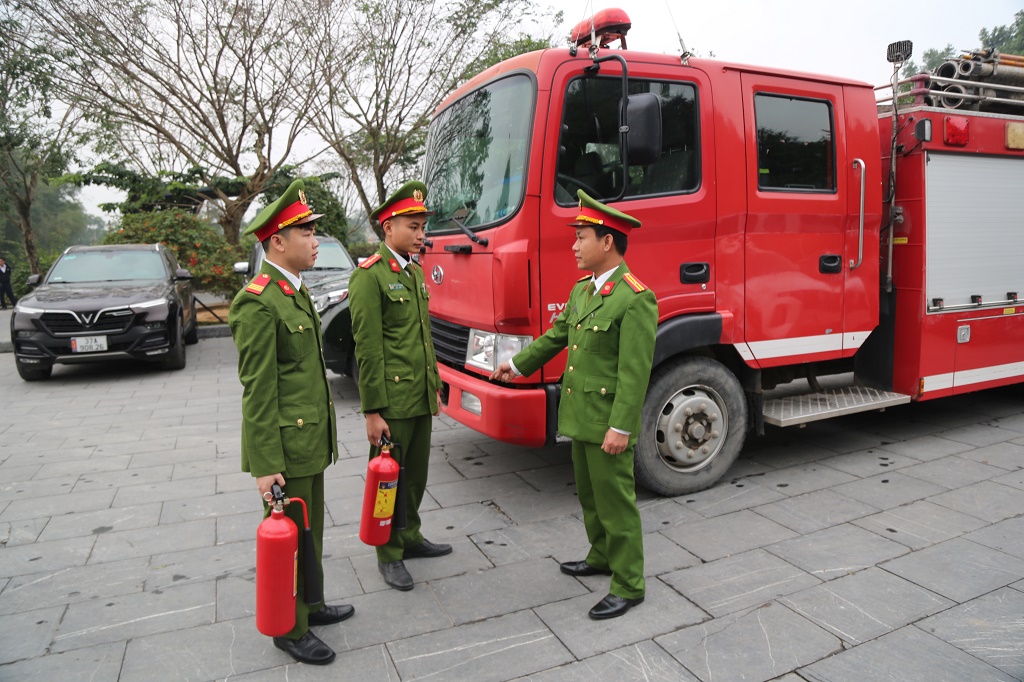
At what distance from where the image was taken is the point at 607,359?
3207 millimetres

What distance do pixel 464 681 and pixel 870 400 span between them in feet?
12.5

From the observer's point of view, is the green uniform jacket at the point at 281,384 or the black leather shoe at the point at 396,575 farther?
the black leather shoe at the point at 396,575

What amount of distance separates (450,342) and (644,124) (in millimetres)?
1856

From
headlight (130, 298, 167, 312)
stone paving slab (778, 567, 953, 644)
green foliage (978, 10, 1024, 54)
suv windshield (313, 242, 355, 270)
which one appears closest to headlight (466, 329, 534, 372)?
stone paving slab (778, 567, 953, 644)

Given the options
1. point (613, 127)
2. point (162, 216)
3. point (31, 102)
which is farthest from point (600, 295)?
point (31, 102)

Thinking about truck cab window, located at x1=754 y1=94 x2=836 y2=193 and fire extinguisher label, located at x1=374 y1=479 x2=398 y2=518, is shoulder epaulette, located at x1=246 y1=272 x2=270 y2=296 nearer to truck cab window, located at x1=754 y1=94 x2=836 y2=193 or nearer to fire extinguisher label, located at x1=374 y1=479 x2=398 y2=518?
fire extinguisher label, located at x1=374 y1=479 x2=398 y2=518

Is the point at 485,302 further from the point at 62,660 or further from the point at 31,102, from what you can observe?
the point at 31,102

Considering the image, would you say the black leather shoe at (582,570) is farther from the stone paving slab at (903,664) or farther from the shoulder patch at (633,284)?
the shoulder patch at (633,284)

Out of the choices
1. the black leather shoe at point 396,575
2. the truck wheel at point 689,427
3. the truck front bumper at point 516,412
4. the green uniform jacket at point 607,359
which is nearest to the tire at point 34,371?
the truck front bumper at point 516,412

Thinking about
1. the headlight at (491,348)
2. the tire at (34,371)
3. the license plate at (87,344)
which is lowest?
the tire at (34,371)

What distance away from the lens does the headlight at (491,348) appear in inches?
161

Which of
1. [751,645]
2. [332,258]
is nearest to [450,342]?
[751,645]

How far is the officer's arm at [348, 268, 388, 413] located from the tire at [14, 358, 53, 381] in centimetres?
729

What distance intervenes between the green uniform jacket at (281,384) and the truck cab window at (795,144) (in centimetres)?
310
